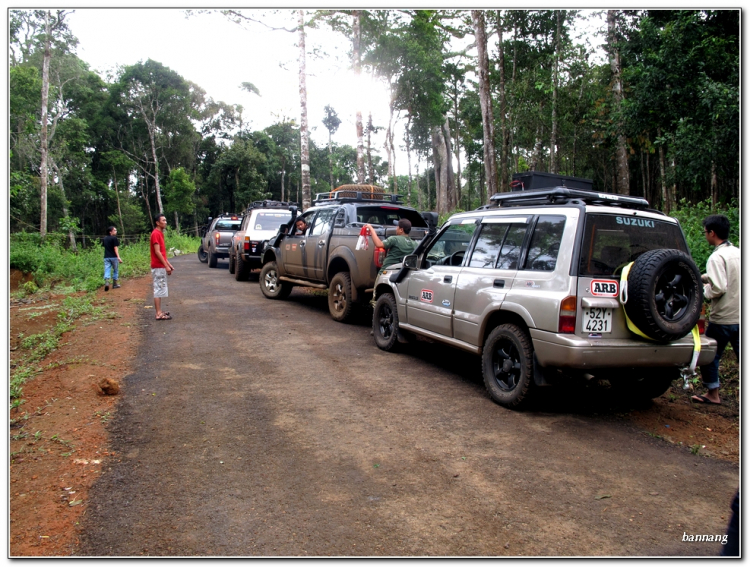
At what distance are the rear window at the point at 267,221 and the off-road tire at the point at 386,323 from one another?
8.45 metres

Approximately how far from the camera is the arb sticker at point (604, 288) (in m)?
4.61

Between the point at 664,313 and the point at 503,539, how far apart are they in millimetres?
2555

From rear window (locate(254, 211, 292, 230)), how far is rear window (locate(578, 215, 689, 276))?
11784mm

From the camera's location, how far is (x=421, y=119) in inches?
1224

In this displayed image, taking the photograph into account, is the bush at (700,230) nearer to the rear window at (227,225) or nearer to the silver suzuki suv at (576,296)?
the silver suzuki suv at (576,296)

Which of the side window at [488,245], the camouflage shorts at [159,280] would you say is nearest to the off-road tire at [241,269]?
the camouflage shorts at [159,280]

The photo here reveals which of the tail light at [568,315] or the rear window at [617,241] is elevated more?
the rear window at [617,241]

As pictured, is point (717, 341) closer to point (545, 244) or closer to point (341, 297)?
point (545, 244)

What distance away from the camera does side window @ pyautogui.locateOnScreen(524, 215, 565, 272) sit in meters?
4.94

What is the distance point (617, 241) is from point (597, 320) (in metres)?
0.75

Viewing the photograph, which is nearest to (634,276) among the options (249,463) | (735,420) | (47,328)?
(735,420)

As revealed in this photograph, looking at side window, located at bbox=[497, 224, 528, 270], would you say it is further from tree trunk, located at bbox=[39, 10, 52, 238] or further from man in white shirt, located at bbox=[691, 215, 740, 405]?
tree trunk, located at bbox=[39, 10, 52, 238]

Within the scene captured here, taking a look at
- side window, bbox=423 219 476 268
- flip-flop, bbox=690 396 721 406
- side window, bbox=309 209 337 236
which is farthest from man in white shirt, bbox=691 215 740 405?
side window, bbox=309 209 337 236

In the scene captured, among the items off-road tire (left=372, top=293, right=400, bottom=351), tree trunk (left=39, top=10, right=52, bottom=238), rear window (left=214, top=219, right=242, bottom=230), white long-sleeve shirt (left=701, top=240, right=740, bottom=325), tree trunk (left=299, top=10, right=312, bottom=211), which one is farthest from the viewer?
tree trunk (left=39, top=10, right=52, bottom=238)
